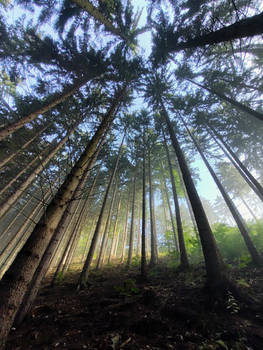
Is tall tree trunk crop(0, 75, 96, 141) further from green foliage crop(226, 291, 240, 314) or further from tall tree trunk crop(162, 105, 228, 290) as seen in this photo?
green foliage crop(226, 291, 240, 314)

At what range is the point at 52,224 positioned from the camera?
6.33ft

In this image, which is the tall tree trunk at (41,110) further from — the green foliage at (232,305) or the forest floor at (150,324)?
the green foliage at (232,305)

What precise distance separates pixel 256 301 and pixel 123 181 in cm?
1388

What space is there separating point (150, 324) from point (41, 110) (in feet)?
31.2

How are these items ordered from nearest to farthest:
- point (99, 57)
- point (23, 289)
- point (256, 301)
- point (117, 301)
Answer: point (23, 289)
point (256, 301)
point (117, 301)
point (99, 57)

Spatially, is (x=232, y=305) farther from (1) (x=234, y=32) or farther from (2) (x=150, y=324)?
(1) (x=234, y=32)

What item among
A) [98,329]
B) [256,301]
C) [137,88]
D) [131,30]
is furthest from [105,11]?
[256,301]

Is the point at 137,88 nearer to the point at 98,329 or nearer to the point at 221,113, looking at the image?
the point at 221,113

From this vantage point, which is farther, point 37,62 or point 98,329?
point 37,62

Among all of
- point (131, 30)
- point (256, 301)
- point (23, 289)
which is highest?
point (131, 30)

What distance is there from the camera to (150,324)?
2.88m

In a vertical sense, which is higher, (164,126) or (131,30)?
(131,30)

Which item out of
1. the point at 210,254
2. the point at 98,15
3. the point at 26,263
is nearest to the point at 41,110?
the point at 98,15

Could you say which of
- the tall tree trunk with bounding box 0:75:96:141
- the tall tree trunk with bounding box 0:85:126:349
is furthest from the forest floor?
the tall tree trunk with bounding box 0:75:96:141
